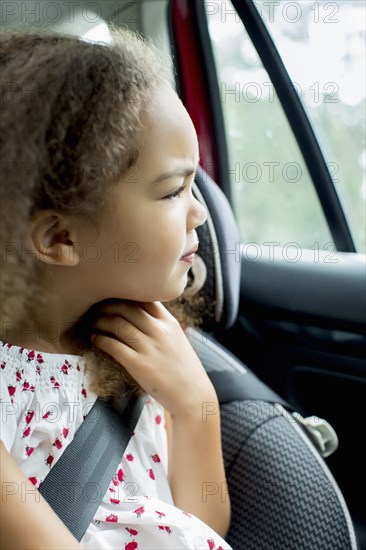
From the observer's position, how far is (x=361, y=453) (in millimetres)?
1695

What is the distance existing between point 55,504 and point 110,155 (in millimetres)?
499

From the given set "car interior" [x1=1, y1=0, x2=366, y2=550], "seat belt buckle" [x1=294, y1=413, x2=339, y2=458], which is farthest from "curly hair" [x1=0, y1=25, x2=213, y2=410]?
"seat belt buckle" [x1=294, y1=413, x2=339, y2=458]

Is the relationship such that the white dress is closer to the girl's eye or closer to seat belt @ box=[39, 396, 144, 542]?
seat belt @ box=[39, 396, 144, 542]

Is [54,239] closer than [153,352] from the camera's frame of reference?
Yes

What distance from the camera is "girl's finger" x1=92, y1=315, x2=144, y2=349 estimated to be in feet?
3.56

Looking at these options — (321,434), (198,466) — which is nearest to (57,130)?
(198,466)

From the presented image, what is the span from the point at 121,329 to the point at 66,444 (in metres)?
0.20

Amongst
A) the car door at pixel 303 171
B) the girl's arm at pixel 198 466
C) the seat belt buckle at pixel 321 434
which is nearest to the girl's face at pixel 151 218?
the girl's arm at pixel 198 466

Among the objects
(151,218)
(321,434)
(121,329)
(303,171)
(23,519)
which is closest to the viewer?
(23,519)

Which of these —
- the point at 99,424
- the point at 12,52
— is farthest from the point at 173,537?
the point at 12,52

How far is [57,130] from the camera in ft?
2.85

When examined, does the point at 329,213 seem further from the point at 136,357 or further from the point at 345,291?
the point at 136,357

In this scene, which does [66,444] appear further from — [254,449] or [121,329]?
[254,449]

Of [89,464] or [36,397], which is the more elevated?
[36,397]
